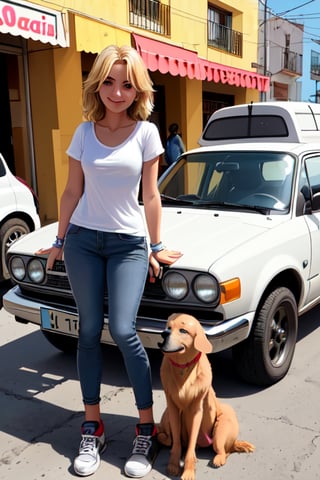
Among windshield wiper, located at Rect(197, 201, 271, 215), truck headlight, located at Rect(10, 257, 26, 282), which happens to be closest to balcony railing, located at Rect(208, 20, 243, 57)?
windshield wiper, located at Rect(197, 201, 271, 215)

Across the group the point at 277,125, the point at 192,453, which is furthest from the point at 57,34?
the point at 192,453

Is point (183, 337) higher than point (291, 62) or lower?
lower

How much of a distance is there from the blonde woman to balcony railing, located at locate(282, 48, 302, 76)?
3078 centimetres

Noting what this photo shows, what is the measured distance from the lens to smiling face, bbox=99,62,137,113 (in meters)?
2.54

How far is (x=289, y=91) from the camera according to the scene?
107 feet

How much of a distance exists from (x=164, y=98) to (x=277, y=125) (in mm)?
9648

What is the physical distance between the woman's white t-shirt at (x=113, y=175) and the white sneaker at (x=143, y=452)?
1.03 metres

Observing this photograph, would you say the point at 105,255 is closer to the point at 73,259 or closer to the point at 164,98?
the point at 73,259

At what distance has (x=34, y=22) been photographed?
814 centimetres

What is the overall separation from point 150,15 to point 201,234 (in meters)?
10.5

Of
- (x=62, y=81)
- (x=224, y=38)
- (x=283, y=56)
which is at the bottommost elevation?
(x=62, y=81)

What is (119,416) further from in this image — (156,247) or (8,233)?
(8,233)

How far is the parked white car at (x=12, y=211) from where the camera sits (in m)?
6.01

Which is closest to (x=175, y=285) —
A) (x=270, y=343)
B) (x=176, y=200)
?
(x=270, y=343)
